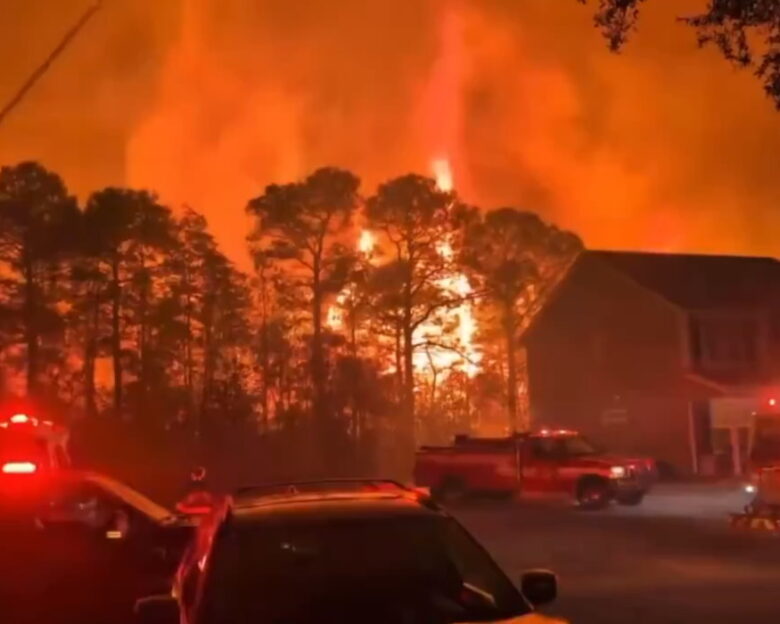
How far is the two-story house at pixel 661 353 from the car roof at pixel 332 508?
3167 centimetres

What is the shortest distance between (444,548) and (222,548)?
105 cm

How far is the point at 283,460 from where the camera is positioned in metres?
34.4

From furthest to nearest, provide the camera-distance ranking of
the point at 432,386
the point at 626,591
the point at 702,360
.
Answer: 1. the point at 432,386
2. the point at 702,360
3. the point at 626,591

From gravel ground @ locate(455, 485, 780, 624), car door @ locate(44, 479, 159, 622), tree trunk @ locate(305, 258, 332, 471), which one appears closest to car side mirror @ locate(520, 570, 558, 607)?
gravel ground @ locate(455, 485, 780, 624)

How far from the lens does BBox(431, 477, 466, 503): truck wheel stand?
30383 mm

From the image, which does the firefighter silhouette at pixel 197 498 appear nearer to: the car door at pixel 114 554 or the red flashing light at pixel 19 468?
the red flashing light at pixel 19 468

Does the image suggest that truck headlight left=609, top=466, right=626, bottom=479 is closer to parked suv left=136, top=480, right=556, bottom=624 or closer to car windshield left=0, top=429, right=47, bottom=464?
car windshield left=0, top=429, right=47, bottom=464

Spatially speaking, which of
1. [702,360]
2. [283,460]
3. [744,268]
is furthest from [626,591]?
[744,268]

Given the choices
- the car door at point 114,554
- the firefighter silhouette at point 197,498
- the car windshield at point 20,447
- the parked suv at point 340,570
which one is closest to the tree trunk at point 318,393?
the firefighter silhouette at point 197,498

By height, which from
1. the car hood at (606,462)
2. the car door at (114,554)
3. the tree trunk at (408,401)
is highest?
the tree trunk at (408,401)

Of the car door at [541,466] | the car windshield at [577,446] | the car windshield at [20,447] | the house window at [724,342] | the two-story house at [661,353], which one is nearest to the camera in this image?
the car windshield at [20,447]

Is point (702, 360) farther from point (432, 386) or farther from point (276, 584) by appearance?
point (276, 584)

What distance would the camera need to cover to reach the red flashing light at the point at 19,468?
1412 centimetres

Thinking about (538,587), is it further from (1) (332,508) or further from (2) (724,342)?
(2) (724,342)
